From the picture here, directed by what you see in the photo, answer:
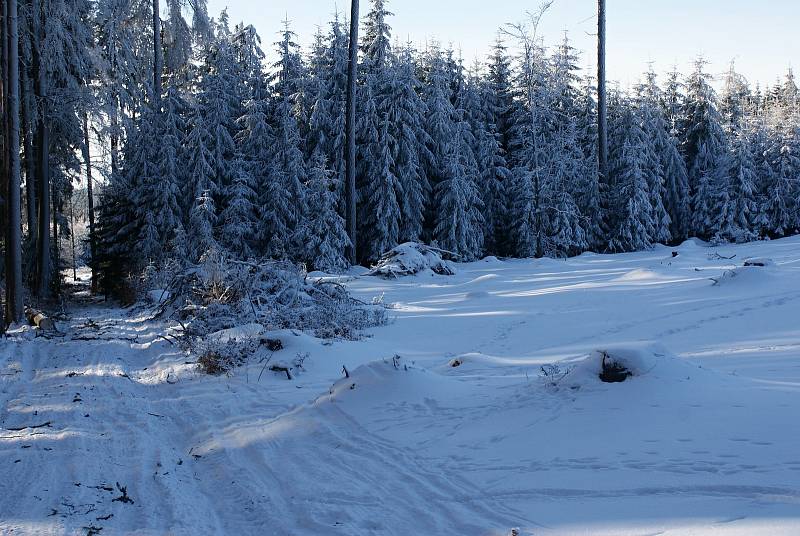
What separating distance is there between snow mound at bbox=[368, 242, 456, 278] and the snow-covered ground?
27.8ft

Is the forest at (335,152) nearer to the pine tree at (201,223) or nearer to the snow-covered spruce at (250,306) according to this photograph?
the pine tree at (201,223)

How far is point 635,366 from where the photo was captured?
16.2 feet

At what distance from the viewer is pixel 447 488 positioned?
399 cm

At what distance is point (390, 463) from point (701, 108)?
3729 centimetres

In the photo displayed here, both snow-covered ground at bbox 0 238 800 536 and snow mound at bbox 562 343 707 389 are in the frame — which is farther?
snow mound at bbox 562 343 707 389

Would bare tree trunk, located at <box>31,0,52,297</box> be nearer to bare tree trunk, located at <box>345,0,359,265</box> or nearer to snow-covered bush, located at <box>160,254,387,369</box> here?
snow-covered bush, located at <box>160,254,387,369</box>

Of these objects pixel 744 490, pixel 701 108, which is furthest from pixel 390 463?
pixel 701 108

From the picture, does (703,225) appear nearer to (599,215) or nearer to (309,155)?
(599,215)

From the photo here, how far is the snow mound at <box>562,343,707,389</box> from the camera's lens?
4.89 metres

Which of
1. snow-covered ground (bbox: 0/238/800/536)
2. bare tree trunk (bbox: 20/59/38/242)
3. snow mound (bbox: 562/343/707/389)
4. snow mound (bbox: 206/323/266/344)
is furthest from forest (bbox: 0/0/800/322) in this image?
snow mound (bbox: 562/343/707/389)

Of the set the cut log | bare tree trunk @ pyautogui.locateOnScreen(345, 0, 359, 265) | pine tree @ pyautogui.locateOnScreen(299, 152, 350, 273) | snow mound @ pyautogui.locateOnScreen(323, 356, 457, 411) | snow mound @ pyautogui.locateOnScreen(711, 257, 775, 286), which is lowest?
the cut log

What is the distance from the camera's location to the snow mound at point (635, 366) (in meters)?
4.89

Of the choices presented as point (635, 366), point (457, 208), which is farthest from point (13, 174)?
point (457, 208)

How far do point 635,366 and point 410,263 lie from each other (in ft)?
41.7
